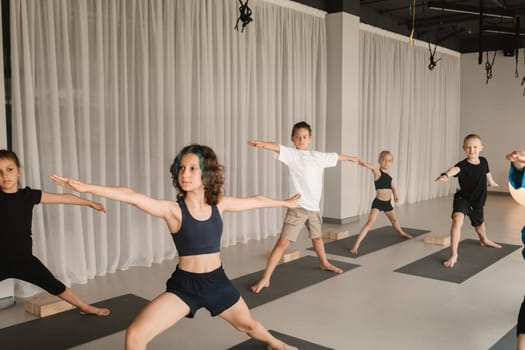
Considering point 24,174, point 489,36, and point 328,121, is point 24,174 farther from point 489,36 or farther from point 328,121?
point 489,36

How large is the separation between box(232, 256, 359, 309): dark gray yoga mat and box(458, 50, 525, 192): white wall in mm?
6481

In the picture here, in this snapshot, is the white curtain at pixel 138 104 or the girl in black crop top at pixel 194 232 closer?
the girl in black crop top at pixel 194 232

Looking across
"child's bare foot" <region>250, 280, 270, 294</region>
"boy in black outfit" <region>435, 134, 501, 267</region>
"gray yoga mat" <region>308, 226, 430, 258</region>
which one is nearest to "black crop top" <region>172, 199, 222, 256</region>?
"child's bare foot" <region>250, 280, 270, 294</region>

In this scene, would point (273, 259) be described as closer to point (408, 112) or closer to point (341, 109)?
point (341, 109)

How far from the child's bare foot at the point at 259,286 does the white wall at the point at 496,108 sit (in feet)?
23.8

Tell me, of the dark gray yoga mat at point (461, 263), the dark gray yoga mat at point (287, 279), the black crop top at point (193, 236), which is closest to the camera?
the black crop top at point (193, 236)

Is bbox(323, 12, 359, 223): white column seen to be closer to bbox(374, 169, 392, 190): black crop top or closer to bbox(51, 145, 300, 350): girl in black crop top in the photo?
bbox(374, 169, 392, 190): black crop top

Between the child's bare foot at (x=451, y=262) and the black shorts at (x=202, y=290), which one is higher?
the black shorts at (x=202, y=290)

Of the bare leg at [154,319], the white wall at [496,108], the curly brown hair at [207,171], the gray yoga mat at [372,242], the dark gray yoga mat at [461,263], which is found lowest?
the gray yoga mat at [372,242]

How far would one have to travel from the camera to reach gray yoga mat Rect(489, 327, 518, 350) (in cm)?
264

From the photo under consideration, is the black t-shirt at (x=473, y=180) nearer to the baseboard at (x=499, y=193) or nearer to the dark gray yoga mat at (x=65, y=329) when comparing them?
the dark gray yoga mat at (x=65, y=329)

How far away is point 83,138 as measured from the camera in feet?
13.0

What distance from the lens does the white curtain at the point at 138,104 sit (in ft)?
12.2

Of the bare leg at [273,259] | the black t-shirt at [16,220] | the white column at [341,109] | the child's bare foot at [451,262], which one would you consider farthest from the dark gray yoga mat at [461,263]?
the black t-shirt at [16,220]
